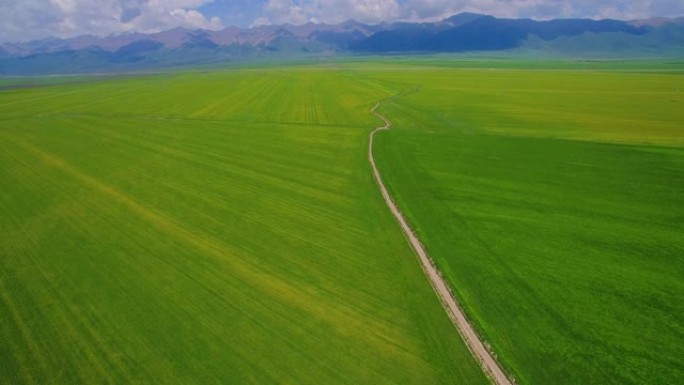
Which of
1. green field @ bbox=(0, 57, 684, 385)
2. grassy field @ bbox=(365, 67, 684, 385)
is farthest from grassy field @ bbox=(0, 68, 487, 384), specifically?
grassy field @ bbox=(365, 67, 684, 385)

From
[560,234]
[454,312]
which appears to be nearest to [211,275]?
[454,312]

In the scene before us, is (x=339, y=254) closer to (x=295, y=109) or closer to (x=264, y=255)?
(x=264, y=255)

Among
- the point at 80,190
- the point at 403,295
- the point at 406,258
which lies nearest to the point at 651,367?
the point at 403,295

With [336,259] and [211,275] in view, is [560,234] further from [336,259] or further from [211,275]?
[211,275]

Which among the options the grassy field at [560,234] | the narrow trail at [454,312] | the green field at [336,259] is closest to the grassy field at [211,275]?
the green field at [336,259]

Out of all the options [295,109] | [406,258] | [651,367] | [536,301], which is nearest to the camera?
[651,367]

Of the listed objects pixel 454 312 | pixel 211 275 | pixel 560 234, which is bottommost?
pixel 454 312
